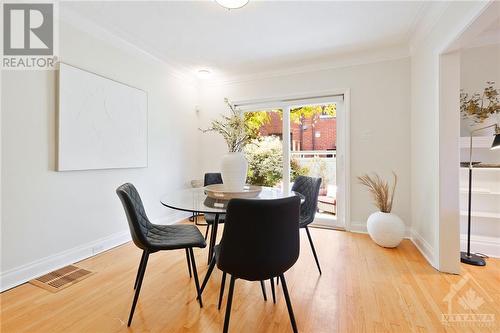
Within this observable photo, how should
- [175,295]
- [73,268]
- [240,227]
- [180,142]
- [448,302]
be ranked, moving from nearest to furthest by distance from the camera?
1. [240,227]
2. [448,302]
3. [175,295]
4. [73,268]
5. [180,142]

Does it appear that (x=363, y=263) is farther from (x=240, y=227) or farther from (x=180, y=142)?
(x=180, y=142)

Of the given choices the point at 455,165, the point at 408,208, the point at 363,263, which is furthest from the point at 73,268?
the point at 408,208

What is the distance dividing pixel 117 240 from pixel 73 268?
59 centimetres

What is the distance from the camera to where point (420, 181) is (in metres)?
2.73

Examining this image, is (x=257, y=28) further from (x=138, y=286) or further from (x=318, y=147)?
(x=138, y=286)

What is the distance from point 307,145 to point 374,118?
3.24 ft

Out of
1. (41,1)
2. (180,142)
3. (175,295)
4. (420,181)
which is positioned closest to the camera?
(175,295)

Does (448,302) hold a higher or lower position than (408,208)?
lower

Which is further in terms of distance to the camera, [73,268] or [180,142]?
[180,142]

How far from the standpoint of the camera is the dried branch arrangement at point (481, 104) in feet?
8.11

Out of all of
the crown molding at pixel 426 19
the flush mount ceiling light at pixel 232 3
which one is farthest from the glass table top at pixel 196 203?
the crown molding at pixel 426 19

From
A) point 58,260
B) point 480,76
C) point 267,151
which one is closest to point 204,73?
point 267,151

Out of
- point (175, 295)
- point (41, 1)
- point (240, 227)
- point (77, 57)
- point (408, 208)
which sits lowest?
point (175, 295)

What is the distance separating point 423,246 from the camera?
8.49 feet
